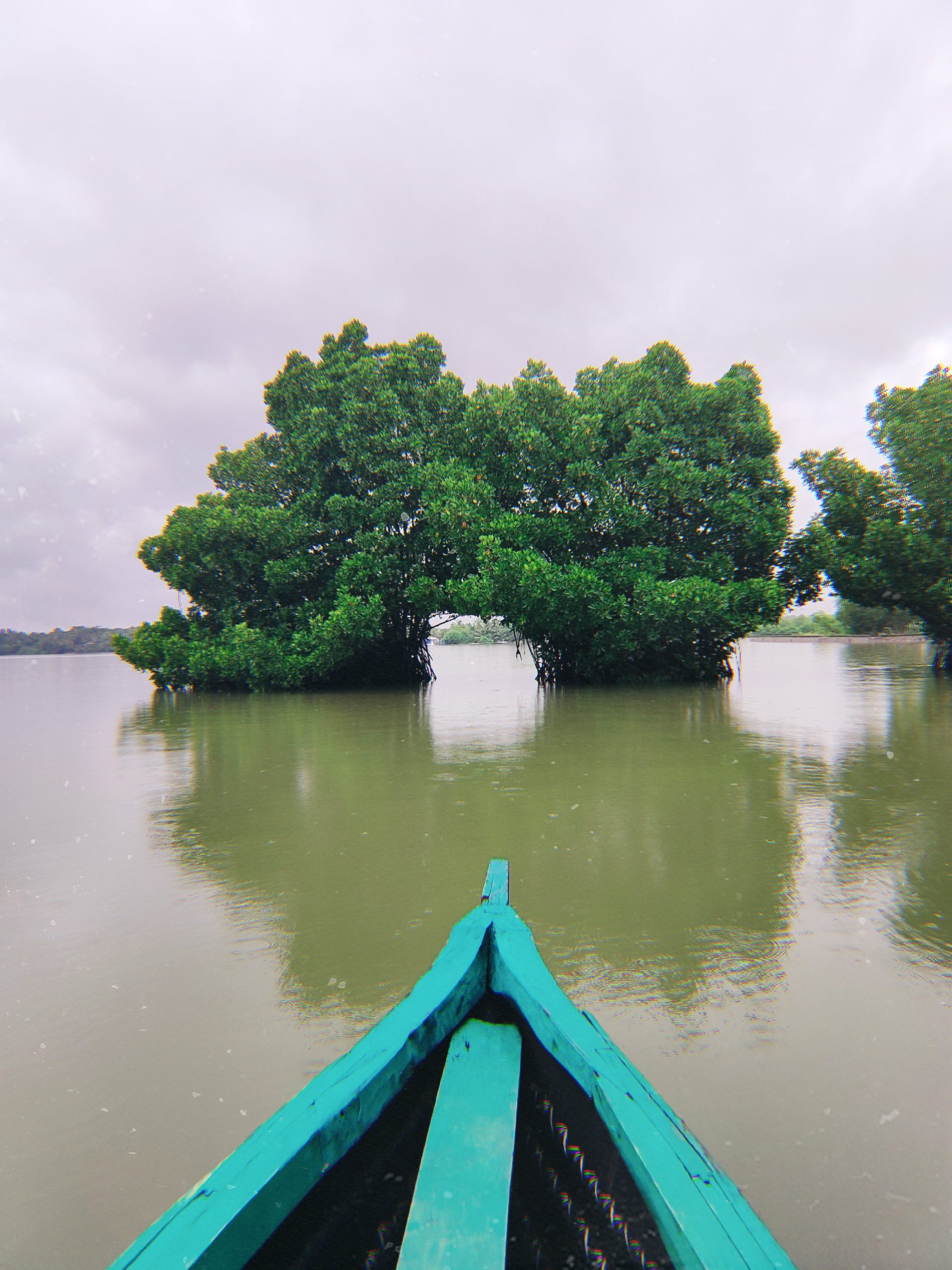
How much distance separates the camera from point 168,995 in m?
2.79

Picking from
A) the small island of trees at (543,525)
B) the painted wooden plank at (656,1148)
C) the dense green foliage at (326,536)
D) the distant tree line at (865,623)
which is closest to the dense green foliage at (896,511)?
the small island of trees at (543,525)

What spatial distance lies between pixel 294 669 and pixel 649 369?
42.9ft

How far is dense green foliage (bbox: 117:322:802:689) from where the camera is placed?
16.0 m

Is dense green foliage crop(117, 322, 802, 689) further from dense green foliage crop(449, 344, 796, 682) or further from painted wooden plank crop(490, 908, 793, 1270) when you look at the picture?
painted wooden plank crop(490, 908, 793, 1270)

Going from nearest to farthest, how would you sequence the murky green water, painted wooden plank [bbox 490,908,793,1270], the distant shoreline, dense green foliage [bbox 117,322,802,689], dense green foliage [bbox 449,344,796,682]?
painted wooden plank [bbox 490,908,793,1270], the murky green water, dense green foliage [bbox 449,344,796,682], dense green foliage [bbox 117,322,802,689], the distant shoreline

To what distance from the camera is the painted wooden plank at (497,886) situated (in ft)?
8.09

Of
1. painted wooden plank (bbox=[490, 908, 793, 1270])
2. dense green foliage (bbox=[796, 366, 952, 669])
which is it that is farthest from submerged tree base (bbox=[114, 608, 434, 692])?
painted wooden plank (bbox=[490, 908, 793, 1270])

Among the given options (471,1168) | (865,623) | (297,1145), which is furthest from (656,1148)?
(865,623)

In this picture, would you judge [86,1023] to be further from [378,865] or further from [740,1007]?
[740,1007]

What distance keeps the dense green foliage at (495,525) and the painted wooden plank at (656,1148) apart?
44.4 feet

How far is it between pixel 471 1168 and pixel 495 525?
14.8 metres

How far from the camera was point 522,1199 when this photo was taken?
1.53 m

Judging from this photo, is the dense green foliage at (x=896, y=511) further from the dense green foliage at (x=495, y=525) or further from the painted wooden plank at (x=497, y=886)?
the painted wooden plank at (x=497, y=886)

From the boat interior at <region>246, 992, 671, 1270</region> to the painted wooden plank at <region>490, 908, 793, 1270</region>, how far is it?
148 millimetres
